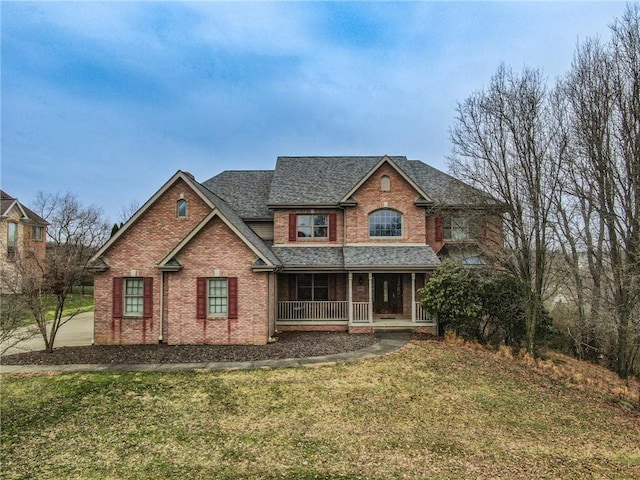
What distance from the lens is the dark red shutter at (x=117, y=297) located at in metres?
15.2

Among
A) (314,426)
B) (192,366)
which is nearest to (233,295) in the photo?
(192,366)

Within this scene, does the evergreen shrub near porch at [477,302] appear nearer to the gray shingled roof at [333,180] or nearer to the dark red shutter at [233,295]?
the gray shingled roof at [333,180]

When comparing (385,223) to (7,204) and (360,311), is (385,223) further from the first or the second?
(7,204)

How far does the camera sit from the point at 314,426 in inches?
321

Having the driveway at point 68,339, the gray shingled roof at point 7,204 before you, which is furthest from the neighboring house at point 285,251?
the gray shingled roof at point 7,204

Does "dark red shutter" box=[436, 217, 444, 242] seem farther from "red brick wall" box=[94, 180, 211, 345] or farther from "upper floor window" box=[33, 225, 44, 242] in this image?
"upper floor window" box=[33, 225, 44, 242]

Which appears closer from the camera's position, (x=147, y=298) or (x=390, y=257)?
(x=147, y=298)

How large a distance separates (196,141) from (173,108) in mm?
12625

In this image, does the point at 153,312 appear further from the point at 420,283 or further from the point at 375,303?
the point at 420,283

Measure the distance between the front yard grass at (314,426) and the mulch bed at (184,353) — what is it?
157cm

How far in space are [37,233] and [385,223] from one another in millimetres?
37467

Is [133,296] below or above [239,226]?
below

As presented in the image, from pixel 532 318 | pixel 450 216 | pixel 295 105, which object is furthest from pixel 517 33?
pixel 295 105

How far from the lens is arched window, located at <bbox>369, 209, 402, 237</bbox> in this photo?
1981 cm
